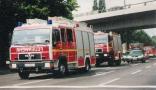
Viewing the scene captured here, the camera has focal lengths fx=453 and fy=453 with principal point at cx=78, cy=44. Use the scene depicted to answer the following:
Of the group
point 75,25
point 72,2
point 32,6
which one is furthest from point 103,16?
point 75,25

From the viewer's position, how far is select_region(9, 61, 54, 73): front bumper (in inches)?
810

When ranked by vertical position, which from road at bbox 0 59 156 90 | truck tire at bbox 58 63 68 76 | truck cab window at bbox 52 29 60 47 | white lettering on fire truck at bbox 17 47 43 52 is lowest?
road at bbox 0 59 156 90

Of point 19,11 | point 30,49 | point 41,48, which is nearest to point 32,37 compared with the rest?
point 30,49

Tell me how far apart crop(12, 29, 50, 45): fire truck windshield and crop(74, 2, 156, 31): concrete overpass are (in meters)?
38.8

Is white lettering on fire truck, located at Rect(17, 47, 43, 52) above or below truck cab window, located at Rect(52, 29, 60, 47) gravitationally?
below

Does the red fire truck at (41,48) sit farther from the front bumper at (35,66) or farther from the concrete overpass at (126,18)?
the concrete overpass at (126,18)

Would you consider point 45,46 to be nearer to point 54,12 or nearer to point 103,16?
point 54,12

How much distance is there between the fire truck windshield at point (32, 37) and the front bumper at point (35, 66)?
978 mm

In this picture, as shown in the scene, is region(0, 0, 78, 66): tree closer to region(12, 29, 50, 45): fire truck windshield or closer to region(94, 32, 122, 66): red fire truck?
region(94, 32, 122, 66): red fire truck

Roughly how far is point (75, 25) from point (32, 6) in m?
18.2

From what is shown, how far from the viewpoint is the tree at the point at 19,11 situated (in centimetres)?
4062

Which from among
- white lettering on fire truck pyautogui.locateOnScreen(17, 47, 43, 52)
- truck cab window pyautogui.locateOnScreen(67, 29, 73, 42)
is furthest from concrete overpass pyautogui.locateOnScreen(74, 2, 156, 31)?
white lettering on fire truck pyautogui.locateOnScreen(17, 47, 43, 52)

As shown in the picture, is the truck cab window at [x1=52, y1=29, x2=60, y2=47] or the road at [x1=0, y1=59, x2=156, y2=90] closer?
the road at [x1=0, y1=59, x2=156, y2=90]

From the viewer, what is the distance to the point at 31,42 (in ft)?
68.7
